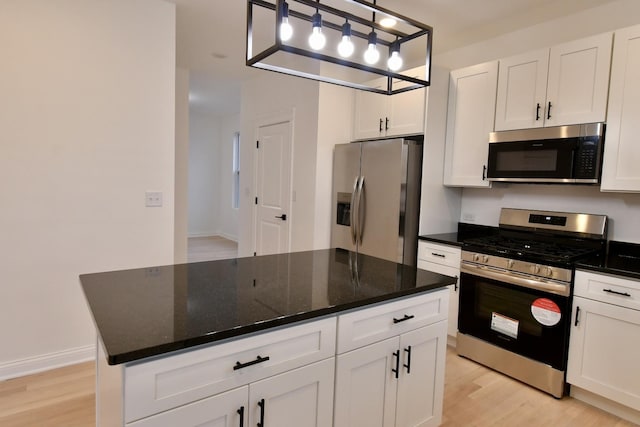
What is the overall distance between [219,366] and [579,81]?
278 centimetres

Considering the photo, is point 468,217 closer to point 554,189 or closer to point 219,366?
point 554,189

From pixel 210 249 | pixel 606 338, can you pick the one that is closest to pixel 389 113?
pixel 606 338

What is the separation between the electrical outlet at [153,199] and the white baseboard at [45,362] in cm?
Answer: 112

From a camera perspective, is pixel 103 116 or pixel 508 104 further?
pixel 508 104

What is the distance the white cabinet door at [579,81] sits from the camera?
7.72 feet

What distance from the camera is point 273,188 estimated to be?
14.9ft

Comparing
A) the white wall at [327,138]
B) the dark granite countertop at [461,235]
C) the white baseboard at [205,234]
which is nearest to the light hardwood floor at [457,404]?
the dark granite countertop at [461,235]

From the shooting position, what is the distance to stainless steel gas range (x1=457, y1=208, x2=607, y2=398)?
7.63 ft

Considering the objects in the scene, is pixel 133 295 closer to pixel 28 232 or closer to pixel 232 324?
pixel 232 324

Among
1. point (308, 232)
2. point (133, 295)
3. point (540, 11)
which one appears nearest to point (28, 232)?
point (133, 295)

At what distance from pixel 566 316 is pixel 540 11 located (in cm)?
219

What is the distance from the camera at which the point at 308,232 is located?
3.87 m

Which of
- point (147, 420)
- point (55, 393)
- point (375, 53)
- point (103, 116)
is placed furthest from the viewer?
point (103, 116)

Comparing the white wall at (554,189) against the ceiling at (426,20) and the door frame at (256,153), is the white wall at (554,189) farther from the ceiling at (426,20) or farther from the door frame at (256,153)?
the door frame at (256,153)
